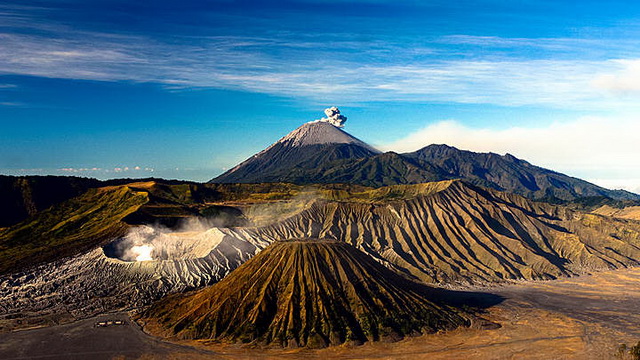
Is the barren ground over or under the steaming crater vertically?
under

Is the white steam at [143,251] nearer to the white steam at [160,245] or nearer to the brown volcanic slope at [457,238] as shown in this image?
the white steam at [160,245]

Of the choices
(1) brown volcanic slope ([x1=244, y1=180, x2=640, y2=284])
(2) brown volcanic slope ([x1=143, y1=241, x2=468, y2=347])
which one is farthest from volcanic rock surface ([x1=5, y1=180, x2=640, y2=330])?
(2) brown volcanic slope ([x1=143, y1=241, x2=468, y2=347])

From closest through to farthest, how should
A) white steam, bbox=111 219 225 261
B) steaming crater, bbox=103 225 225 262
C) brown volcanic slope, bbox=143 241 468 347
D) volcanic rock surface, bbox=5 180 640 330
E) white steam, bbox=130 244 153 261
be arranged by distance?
brown volcanic slope, bbox=143 241 468 347
volcanic rock surface, bbox=5 180 640 330
steaming crater, bbox=103 225 225 262
white steam, bbox=130 244 153 261
white steam, bbox=111 219 225 261

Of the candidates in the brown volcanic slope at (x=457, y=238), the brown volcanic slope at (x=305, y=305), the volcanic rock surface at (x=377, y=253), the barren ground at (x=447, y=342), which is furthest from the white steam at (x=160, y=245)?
the barren ground at (x=447, y=342)

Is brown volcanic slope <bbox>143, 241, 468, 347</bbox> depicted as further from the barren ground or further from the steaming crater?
the steaming crater

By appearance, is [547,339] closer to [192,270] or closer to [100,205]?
[192,270]

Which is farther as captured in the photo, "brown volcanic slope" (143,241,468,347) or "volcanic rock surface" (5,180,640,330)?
"volcanic rock surface" (5,180,640,330)

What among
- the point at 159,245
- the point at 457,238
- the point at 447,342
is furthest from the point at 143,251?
the point at 457,238
